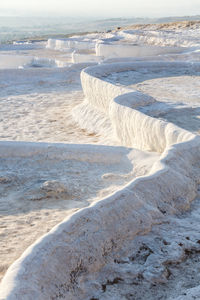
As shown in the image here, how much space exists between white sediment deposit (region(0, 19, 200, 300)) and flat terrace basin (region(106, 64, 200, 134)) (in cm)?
3

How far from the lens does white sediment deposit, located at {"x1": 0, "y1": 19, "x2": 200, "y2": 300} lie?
1.97 m

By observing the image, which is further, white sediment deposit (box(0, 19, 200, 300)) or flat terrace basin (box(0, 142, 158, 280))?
flat terrace basin (box(0, 142, 158, 280))

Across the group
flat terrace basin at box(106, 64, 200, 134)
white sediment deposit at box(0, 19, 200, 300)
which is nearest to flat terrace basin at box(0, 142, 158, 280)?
white sediment deposit at box(0, 19, 200, 300)

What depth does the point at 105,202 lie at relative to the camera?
95.3 inches

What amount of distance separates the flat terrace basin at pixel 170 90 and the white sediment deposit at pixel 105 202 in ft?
0.10

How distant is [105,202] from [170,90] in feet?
15.4

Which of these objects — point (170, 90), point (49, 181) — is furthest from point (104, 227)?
point (170, 90)

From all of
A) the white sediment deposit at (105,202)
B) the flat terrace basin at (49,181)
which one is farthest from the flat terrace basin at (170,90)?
the flat terrace basin at (49,181)

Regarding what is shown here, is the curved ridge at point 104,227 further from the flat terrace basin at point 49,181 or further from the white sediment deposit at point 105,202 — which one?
the flat terrace basin at point 49,181

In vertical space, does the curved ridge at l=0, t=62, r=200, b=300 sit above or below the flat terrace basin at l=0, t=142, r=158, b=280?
above

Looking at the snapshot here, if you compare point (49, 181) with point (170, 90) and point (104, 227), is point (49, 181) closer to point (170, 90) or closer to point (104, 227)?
point (104, 227)

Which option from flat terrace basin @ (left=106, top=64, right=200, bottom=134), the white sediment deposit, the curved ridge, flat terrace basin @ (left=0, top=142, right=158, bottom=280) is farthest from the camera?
flat terrace basin @ (left=106, top=64, right=200, bottom=134)

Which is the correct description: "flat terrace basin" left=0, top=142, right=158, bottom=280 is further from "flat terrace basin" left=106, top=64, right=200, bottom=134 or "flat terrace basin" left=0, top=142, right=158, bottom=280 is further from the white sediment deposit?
"flat terrace basin" left=106, top=64, right=200, bottom=134

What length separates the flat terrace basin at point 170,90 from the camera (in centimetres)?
499
